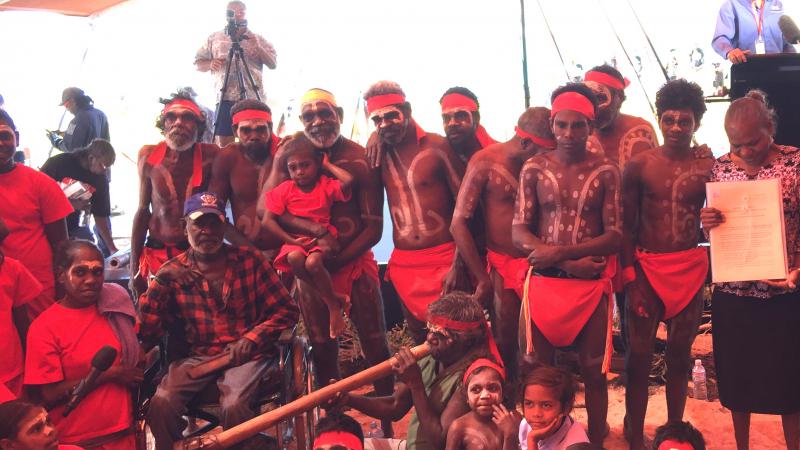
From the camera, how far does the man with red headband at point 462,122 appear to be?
15.3ft

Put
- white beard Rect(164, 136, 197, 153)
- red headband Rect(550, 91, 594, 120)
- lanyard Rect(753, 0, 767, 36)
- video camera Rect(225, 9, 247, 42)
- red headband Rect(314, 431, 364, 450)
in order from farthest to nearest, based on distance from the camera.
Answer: video camera Rect(225, 9, 247, 42) < lanyard Rect(753, 0, 767, 36) < white beard Rect(164, 136, 197, 153) < red headband Rect(550, 91, 594, 120) < red headband Rect(314, 431, 364, 450)

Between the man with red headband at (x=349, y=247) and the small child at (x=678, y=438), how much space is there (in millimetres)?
1822

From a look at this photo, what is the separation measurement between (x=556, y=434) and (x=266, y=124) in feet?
8.76

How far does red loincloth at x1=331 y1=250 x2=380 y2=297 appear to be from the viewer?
185 inches

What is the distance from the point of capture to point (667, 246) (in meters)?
4.28

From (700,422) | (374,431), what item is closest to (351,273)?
(374,431)

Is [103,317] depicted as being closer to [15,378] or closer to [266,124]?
[15,378]

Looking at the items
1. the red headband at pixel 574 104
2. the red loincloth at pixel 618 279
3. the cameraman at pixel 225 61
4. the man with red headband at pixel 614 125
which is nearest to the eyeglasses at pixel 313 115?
the red headband at pixel 574 104

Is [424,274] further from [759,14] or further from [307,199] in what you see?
[759,14]

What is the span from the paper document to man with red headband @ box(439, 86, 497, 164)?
1290 millimetres

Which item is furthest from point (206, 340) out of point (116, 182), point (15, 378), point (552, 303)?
point (116, 182)

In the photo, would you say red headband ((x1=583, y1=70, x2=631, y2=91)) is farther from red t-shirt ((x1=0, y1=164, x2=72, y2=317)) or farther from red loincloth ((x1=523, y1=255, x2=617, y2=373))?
red t-shirt ((x1=0, y1=164, x2=72, y2=317))

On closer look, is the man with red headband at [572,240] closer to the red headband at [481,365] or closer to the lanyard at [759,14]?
the red headband at [481,365]

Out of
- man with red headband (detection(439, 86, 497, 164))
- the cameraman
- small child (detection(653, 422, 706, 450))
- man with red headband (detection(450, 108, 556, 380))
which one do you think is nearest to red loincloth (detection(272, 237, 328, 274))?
man with red headband (detection(450, 108, 556, 380))
